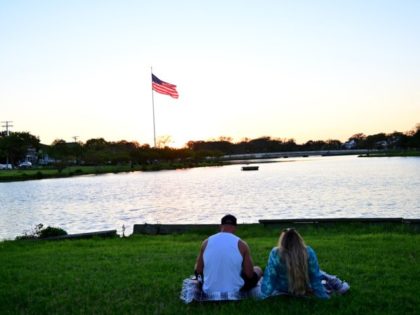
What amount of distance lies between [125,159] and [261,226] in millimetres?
136221

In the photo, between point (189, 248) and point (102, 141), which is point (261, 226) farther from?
point (102, 141)

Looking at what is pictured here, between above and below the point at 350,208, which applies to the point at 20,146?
above

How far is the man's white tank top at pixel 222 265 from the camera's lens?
824cm

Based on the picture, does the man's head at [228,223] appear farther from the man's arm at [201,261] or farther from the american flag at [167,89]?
the american flag at [167,89]

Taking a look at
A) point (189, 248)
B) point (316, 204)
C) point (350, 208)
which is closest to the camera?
point (189, 248)

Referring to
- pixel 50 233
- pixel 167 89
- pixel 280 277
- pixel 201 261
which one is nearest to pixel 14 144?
pixel 167 89

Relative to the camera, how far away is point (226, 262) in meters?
8.26

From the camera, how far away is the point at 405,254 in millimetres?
12047

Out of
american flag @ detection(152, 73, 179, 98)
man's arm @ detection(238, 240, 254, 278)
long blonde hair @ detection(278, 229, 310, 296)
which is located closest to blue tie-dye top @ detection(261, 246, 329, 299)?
long blonde hair @ detection(278, 229, 310, 296)

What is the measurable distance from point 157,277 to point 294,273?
3555 mm

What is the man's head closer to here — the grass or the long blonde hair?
the long blonde hair

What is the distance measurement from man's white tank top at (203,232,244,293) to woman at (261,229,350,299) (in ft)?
1.65

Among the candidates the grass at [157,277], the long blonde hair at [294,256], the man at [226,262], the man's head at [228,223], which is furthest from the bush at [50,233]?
the long blonde hair at [294,256]

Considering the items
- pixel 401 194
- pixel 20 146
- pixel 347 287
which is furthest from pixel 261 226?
pixel 20 146
